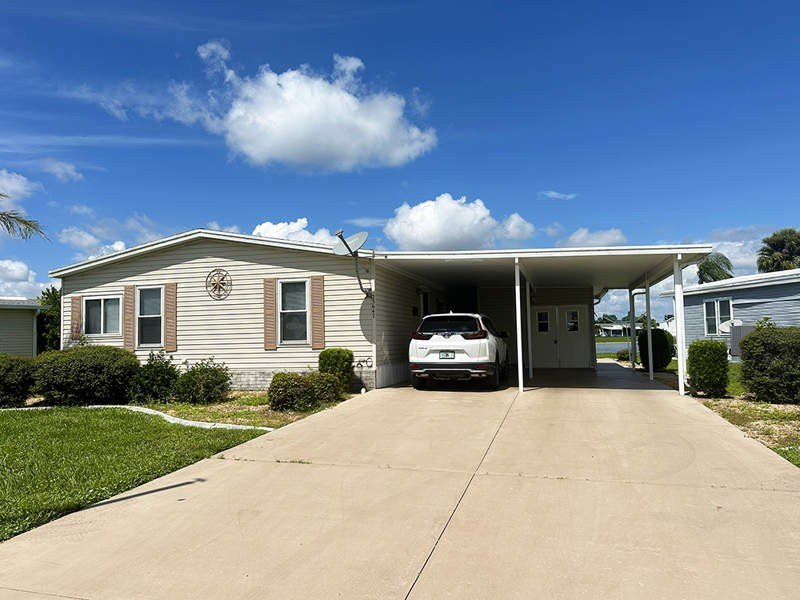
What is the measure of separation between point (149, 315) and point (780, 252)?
129ft

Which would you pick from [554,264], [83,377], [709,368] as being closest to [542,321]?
[554,264]

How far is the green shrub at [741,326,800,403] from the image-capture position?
10047 millimetres

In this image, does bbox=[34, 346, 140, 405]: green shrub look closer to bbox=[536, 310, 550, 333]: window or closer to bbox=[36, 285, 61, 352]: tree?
bbox=[36, 285, 61, 352]: tree

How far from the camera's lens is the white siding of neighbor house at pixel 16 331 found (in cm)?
2023

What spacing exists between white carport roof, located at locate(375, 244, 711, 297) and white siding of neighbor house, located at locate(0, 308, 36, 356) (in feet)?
50.2

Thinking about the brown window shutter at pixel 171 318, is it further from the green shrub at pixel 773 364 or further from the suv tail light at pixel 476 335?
the green shrub at pixel 773 364

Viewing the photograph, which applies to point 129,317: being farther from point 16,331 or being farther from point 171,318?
point 16,331

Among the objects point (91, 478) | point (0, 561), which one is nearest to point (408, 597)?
point (0, 561)

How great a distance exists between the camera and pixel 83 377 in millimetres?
10977

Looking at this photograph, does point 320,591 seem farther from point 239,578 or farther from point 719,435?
point 719,435

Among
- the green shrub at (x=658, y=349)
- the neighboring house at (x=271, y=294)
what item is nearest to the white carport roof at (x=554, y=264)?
the neighboring house at (x=271, y=294)

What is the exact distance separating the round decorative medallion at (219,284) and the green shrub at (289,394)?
4.19 meters

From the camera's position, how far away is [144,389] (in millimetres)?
11484

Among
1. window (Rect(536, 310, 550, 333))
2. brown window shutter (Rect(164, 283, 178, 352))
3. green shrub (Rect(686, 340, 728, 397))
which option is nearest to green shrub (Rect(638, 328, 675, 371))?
window (Rect(536, 310, 550, 333))
